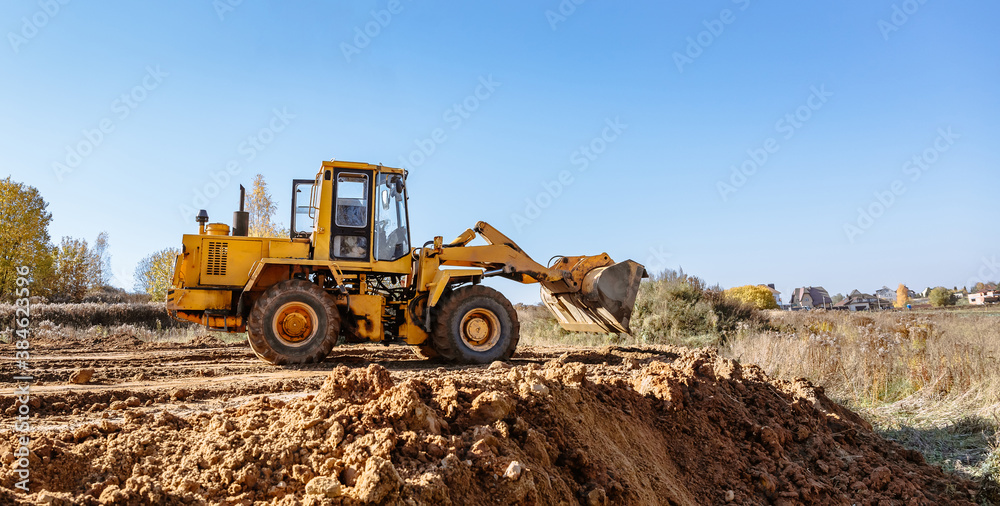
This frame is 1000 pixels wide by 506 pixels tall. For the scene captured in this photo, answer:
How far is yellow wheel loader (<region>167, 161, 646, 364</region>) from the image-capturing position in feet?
29.5

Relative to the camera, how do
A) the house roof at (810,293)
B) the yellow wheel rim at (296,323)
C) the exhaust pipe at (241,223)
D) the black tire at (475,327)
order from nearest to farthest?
the yellow wheel rim at (296,323)
the black tire at (475,327)
the exhaust pipe at (241,223)
the house roof at (810,293)

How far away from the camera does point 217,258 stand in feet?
30.8

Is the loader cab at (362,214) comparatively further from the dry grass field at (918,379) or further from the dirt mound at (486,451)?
the dry grass field at (918,379)

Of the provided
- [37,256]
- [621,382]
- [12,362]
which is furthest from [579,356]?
[37,256]

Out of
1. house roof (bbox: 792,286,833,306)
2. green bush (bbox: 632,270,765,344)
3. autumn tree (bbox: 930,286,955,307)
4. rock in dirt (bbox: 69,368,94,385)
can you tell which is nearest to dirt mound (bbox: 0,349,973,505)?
rock in dirt (bbox: 69,368,94,385)

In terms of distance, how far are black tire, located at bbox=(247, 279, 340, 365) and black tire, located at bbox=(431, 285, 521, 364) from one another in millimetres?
1548

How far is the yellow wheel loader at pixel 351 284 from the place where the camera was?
8992 mm

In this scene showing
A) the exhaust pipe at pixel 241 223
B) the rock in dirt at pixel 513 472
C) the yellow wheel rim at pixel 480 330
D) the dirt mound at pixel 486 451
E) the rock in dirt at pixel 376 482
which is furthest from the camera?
the exhaust pipe at pixel 241 223

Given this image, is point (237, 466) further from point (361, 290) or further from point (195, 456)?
point (361, 290)

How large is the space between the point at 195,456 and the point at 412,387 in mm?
1194

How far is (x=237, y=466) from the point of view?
3.14 metres

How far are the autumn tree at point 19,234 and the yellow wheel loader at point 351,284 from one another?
22.6m

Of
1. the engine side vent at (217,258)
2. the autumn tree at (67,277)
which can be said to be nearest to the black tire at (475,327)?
the engine side vent at (217,258)

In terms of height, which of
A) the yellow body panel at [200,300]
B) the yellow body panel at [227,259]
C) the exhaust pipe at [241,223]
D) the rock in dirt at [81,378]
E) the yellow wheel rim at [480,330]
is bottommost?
the rock in dirt at [81,378]
